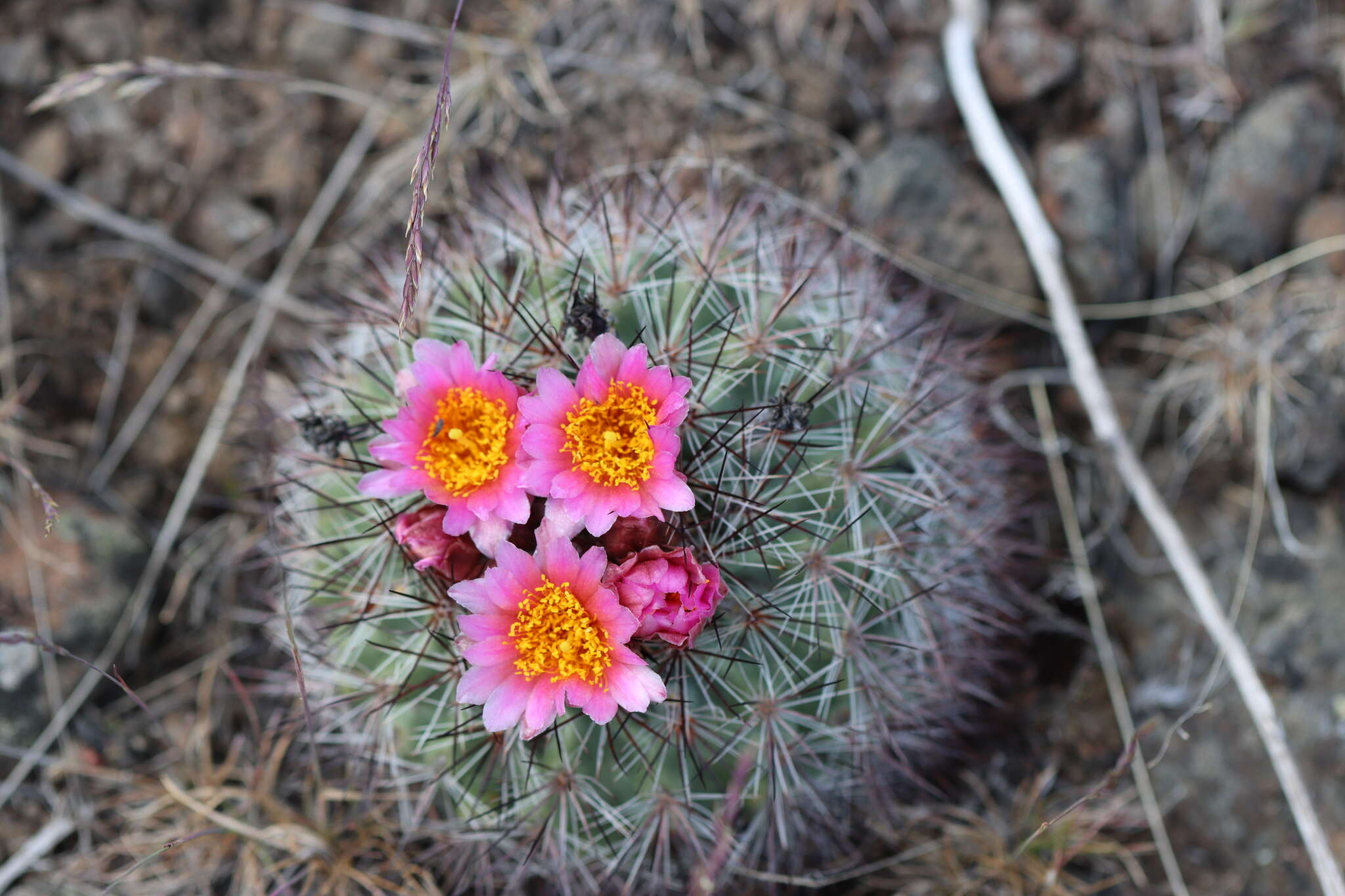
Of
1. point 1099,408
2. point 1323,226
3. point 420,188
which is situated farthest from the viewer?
point 1323,226

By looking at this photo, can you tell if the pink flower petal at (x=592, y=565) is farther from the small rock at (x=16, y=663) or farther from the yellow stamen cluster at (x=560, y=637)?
the small rock at (x=16, y=663)

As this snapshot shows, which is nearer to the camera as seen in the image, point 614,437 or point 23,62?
point 614,437

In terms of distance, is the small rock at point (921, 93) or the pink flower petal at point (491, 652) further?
the small rock at point (921, 93)

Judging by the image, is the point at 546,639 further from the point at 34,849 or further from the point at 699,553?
the point at 34,849

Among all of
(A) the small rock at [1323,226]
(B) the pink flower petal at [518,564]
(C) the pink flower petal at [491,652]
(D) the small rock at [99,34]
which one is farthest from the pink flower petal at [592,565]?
(D) the small rock at [99,34]

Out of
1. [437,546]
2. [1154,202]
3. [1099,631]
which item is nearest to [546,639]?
[437,546]

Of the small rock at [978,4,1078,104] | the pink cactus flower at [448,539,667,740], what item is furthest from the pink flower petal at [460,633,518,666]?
the small rock at [978,4,1078,104]
